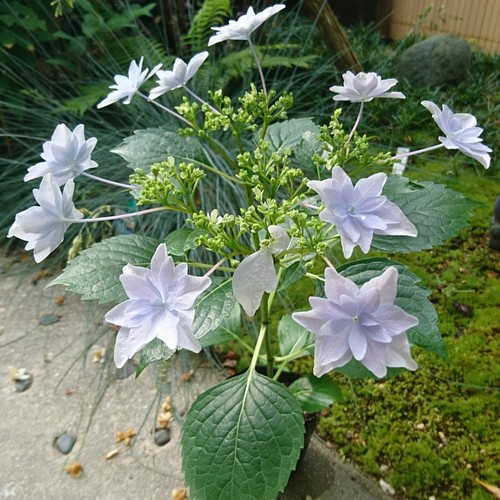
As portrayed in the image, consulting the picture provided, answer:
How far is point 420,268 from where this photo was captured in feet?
6.69

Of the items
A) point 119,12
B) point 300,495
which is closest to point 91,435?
point 300,495

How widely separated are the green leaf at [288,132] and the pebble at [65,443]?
1.07m

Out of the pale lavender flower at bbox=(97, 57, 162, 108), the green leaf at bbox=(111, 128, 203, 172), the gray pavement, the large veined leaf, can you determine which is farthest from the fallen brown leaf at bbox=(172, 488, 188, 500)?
the pale lavender flower at bbox=(97, 57, 162, 108)

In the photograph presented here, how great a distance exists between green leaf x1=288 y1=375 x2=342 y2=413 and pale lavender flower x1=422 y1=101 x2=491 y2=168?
576mm

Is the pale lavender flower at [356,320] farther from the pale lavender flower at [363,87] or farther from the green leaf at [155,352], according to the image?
the pale lavender flower at [363,87]

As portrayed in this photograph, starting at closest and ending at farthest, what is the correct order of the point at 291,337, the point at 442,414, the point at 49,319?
the point at 291,337, the point at 442,414, the point at 49,319

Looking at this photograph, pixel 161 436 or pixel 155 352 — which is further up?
pixel 155 352

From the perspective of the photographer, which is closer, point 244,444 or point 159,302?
point 159,302

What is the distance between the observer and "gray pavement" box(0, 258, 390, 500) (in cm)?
145

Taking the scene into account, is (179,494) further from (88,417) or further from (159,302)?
(159,302)

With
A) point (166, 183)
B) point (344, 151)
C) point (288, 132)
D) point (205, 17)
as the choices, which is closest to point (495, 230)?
point (288, 132)

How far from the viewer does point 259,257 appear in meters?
0.69

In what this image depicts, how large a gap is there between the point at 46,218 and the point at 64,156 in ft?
0.52

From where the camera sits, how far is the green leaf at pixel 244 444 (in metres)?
0.92
